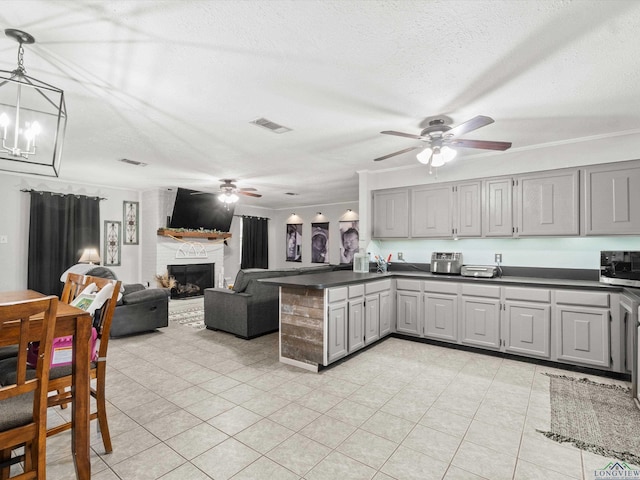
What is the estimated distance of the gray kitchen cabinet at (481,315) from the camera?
3854mm

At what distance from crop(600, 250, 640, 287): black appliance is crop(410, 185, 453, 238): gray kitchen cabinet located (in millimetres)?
1673

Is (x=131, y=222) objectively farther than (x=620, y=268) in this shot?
Yes

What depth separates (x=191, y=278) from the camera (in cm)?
811

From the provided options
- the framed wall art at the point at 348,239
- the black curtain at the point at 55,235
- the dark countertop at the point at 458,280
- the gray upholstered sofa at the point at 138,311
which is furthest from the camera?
the framed wall art at the point at 348,239

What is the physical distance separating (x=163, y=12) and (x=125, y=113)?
1721 millimetres

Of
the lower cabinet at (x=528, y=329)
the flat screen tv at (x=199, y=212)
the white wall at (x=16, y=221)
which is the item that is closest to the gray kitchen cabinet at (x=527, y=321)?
the lower cabinet at (x=528, y=329)

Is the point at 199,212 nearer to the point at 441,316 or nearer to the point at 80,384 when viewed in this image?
the point at 441,316

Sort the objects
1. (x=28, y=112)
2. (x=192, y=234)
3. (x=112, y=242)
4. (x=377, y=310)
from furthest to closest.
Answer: (x=192, y=234), (x=112, y=242), (x=377, y=310), (x=28, y=112)

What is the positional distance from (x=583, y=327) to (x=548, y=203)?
1.44 meters

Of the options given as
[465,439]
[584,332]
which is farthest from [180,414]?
[584,332]

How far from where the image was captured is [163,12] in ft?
5.91

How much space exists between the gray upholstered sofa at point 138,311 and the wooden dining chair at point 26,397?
124 inches

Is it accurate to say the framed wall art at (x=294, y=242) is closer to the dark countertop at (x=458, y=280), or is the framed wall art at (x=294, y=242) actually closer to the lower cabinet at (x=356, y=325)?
the dark countertop at (x=458, y=280)

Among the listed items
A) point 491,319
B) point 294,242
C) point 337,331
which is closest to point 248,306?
point 337,331
